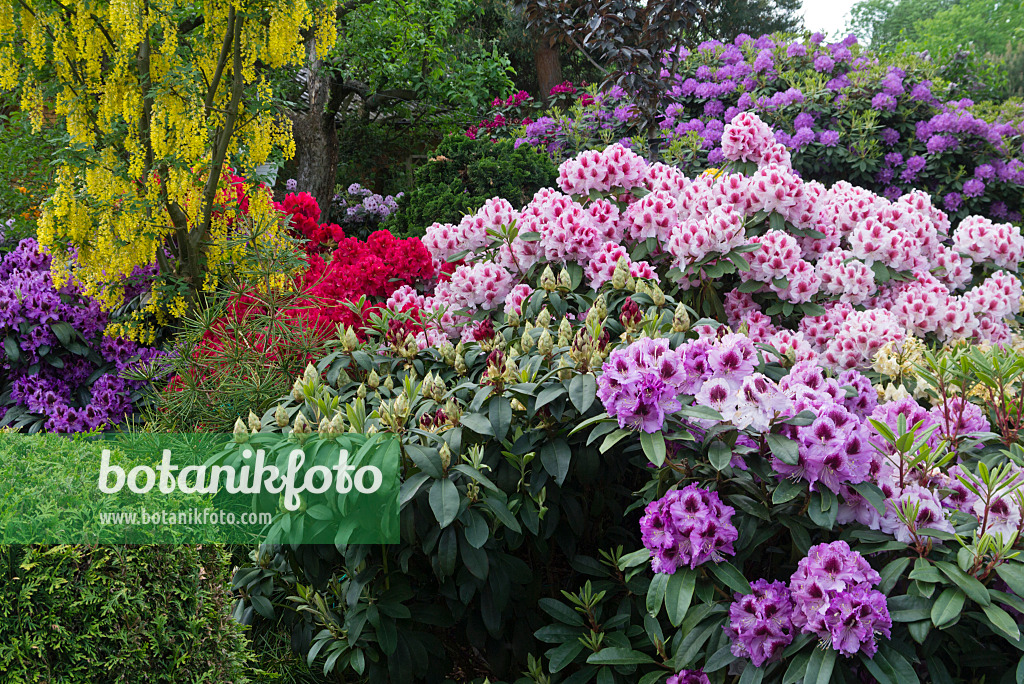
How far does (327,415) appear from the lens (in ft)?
5.95

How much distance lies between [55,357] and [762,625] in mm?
4035

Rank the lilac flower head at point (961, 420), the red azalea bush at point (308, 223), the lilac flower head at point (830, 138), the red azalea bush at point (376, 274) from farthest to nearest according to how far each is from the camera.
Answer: the lilac flower head at point (830, 138)
the red azalea bush at point (308, 223)
the red azalea bush at point (376, 274)
the lilac flower head at point (961, 420)

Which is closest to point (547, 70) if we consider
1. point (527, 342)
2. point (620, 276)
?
point (620, 276)

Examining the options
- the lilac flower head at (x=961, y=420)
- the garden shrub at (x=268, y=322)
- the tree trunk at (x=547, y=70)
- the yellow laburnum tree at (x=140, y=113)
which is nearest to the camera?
the lilac flower head at (x=961, y=420)

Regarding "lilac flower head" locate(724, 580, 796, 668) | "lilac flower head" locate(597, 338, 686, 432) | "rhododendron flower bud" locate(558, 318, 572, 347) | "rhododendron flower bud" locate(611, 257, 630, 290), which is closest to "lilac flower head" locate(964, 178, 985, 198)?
"rhododendron flower bud" locate(611, 257, 630, 290)

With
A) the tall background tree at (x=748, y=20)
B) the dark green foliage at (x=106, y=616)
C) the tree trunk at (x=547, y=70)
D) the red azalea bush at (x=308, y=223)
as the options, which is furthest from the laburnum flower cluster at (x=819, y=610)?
the tall background tree at (x=748, y=20)

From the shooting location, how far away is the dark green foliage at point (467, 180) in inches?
213

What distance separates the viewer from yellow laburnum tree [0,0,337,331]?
3.66 m

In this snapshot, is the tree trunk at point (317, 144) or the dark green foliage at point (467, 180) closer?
the dark green foliage at point (467, 180)

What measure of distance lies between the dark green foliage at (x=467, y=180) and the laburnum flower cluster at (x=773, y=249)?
7.46 ft

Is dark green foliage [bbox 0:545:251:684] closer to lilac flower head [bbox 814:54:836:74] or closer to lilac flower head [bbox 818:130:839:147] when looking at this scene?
lilac flower head [bbox 818:130:839:147]

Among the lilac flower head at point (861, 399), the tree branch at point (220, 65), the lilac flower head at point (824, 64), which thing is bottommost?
the lilac flower head at point (861, 399)

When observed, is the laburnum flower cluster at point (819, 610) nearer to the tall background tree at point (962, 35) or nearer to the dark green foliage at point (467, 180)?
the dark green foliage at point (467, 180)

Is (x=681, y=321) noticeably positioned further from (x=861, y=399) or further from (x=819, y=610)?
(x=819, y=610)
